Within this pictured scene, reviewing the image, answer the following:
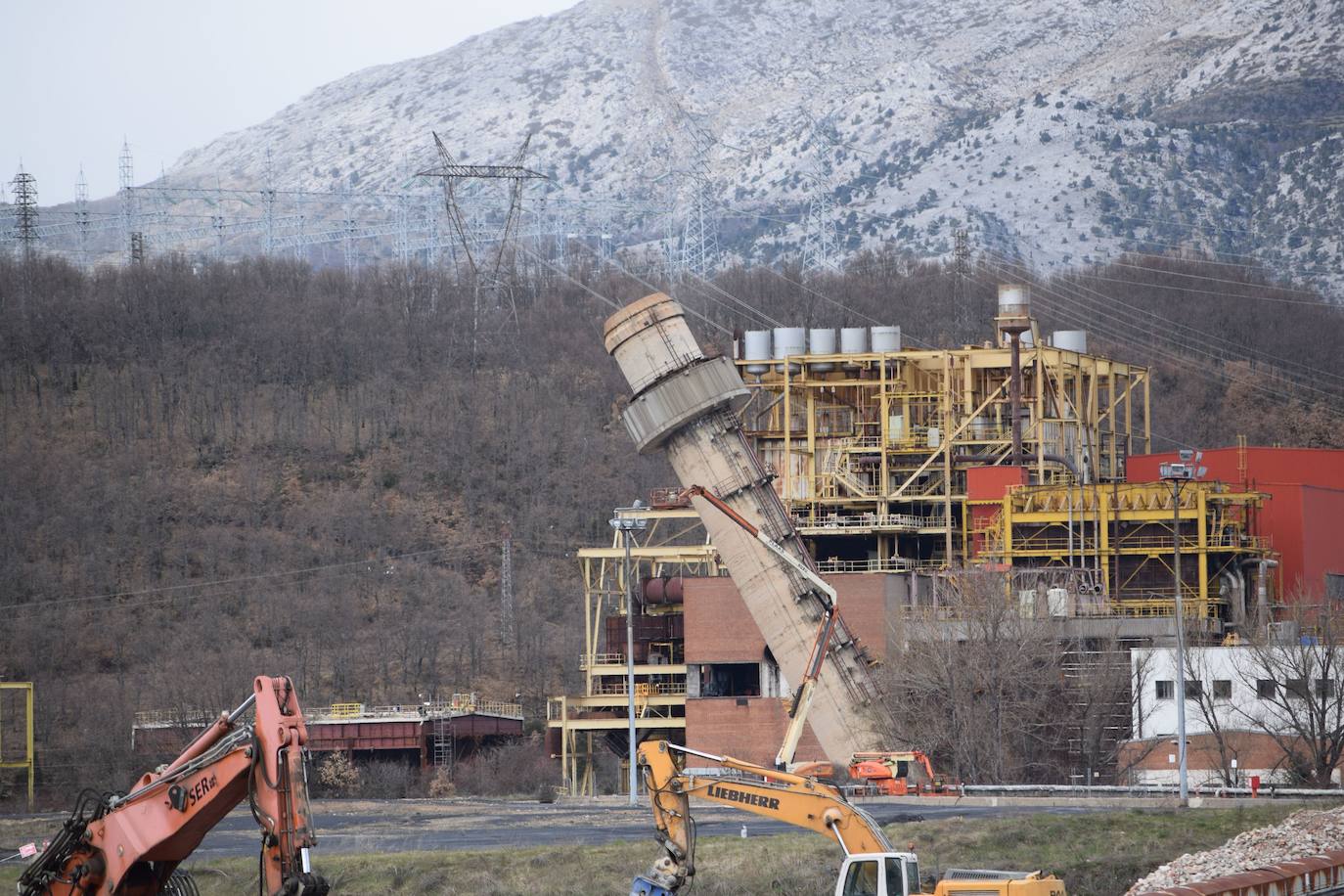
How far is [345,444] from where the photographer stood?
132 meters

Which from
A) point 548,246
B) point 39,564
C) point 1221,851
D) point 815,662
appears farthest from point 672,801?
point 548,246

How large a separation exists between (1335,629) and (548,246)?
13071 cm

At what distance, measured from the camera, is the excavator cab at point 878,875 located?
90.3 ft

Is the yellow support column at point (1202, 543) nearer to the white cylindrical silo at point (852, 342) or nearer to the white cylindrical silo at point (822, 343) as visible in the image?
the white cylindrical silo at point (852, 342)

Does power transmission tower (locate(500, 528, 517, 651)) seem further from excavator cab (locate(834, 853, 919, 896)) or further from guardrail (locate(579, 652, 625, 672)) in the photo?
excavator cab (locate(834, 853, 919, 896))

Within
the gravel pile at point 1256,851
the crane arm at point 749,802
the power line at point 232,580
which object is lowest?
the gravel pile at point 1256,851

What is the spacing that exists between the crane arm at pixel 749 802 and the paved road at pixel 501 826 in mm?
12521

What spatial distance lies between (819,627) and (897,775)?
7.47 m

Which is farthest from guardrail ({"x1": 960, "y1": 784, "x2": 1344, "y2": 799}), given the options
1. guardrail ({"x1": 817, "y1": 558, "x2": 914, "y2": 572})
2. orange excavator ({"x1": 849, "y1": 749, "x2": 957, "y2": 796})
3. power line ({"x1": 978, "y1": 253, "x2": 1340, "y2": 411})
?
power line ({"x1": 978, "y1": 253, "x2": 1340, "y2": 411})

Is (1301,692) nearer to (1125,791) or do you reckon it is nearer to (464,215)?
(1125,791)

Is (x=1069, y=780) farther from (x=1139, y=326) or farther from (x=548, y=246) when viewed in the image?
(x=548, y=246)

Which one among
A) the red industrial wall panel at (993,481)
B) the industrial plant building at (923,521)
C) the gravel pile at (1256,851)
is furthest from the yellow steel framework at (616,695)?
the gravel pile at (1256,851)

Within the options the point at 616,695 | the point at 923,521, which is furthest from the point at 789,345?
the point at 616,695

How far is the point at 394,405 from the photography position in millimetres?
137250
